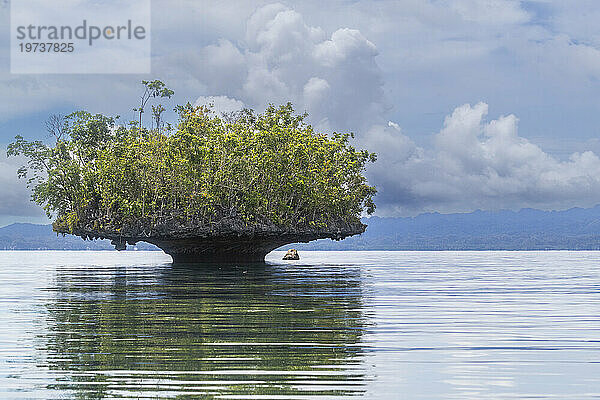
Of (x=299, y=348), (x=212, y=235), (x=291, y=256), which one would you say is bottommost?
(x=299, y=348)

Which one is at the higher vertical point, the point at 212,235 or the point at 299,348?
the point at 212,235

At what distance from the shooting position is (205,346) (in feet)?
46.2

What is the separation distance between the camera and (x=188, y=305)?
22859mm

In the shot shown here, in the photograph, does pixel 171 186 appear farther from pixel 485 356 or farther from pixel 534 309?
pixel 485 356

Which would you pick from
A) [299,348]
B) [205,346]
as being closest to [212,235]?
[205,346]

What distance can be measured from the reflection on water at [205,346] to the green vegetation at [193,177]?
3354 cm

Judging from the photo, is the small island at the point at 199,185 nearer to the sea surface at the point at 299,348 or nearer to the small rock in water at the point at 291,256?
the small rock in water at the point at 291,256

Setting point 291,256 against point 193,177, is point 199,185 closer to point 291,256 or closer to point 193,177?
point 193,177

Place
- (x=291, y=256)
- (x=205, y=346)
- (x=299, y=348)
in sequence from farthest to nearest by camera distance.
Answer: (x=291, y=256) → (x=205, y=346) → (x=299, y=348)

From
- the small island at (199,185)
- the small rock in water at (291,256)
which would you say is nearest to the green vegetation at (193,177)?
the small island at (199,185)

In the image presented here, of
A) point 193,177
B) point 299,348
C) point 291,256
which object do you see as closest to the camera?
point 299,348

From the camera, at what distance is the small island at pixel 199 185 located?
58.9m

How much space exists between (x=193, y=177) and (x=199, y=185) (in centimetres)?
70

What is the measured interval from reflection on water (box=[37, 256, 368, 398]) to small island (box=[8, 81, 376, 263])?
110 feet
